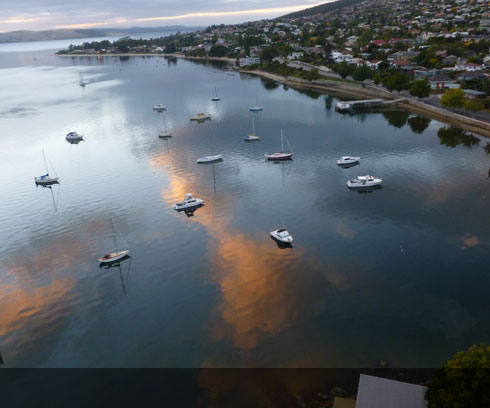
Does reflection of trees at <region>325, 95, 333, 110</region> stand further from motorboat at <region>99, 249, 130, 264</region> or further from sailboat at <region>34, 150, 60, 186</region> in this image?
motorboat at <region>99, 249, 130, 264</region>

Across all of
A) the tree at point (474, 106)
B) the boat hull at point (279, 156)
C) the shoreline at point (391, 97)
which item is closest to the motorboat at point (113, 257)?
the boat hull at point (279, 156)

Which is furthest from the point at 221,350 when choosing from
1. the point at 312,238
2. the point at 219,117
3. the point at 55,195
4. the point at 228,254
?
the point at 219,117

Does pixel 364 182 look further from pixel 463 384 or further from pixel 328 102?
pixel 328 102

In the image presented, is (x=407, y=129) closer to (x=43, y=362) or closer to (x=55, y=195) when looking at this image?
(x=55, y=195)

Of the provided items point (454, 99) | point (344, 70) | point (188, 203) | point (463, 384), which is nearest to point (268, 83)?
point (344, 70)

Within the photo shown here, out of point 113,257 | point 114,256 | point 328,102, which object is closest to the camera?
point 113,257
